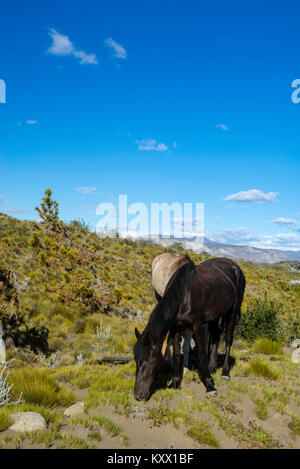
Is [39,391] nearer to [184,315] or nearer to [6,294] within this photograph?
[184,315]

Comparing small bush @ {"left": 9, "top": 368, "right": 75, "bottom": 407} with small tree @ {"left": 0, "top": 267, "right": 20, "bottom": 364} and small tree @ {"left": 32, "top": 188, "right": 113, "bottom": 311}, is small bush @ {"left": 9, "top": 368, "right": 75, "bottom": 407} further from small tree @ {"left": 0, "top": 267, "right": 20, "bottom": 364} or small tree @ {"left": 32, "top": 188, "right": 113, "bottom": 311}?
small tree @ {"left": 32, "top": 188, "right": 113, "bottom": 311}

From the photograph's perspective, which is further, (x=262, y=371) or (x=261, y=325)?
(x=261, y=325)

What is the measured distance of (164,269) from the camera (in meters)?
7.54

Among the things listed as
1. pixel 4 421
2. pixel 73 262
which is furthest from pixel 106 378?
pixel 73 262

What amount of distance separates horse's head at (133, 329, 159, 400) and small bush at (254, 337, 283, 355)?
252 inches

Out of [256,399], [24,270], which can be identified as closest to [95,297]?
[24,270]

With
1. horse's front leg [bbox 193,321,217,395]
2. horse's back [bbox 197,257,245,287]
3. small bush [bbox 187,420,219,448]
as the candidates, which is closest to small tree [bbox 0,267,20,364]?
horse's front leg [bbox 193,321,217,395]

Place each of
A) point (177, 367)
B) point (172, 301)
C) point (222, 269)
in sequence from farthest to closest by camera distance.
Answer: point (222, 269), point (177, 367), point (172, 301)

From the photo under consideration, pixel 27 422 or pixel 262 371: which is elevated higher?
pixel 27 422

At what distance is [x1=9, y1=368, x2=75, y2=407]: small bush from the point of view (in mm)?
4875

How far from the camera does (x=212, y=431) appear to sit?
15.1 ft

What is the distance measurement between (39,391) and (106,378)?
1.63m
